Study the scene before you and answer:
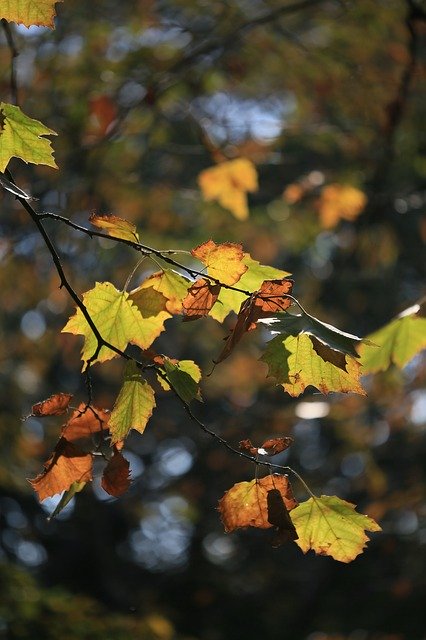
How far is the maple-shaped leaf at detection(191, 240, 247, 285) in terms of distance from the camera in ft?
5.05

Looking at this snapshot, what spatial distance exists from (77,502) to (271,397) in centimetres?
223

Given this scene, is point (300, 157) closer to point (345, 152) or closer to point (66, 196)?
point (345, 152)

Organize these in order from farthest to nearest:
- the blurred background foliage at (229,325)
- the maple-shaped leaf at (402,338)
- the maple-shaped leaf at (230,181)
Result: the blurred background foliage at (229,325) < the maple-shaped leaf at (230,181) < the maple-shaped leaf at (402,338)

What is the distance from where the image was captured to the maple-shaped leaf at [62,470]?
5.30ft

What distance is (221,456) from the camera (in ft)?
27.3

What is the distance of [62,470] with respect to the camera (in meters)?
1.64

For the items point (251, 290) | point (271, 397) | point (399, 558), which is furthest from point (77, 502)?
point (251, 290)

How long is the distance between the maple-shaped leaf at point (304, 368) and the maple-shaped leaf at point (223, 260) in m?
0.15

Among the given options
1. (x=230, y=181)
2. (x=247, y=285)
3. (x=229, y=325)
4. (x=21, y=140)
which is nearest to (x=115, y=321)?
(x=247, y=285)

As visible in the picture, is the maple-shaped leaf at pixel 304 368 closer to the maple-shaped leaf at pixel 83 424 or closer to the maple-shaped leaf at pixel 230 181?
the maple-shaped leaf at pixel 83 424

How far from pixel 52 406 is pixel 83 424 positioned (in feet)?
0.29

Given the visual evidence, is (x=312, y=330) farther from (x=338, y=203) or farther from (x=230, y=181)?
(x=338, y=203)

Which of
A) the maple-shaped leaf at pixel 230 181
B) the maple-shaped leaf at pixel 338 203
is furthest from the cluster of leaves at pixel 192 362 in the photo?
the maple-shaped leaf at pixel 338 203

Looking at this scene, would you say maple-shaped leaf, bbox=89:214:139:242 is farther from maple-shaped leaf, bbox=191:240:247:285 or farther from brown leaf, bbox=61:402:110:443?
Answer: brown leaf, bbox=61:402:110:443
